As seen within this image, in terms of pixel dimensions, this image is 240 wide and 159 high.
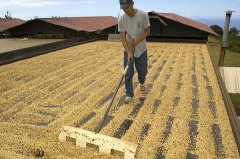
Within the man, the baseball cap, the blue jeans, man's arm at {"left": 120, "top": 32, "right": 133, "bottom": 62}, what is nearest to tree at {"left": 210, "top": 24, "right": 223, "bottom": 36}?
the blue jeans

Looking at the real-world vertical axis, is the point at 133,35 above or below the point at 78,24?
below

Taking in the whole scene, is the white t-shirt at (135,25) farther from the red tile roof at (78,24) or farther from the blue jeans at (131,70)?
the red tile roof at (78,24)

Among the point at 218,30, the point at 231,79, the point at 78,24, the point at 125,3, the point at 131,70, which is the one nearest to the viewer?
the point at 125,3

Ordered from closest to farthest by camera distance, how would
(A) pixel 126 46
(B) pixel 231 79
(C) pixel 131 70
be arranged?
1. (A) pixel 126 46
2. (C) pixel 131 70
3. (B) pixel 231 79

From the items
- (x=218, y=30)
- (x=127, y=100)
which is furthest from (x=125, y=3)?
(x=218, y=30)

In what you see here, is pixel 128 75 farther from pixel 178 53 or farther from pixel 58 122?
pixel 178 53

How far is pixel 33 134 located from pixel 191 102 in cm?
314

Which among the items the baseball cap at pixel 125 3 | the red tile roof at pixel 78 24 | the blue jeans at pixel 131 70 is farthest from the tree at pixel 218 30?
the baseball cap at pixel 125 3

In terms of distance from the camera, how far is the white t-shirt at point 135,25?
16.5ft

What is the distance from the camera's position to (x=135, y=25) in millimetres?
5078

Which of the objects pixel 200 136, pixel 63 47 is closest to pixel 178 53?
pixel 63 47

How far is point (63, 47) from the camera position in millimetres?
12047

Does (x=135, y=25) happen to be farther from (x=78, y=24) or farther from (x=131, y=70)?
(x=78, y=24)

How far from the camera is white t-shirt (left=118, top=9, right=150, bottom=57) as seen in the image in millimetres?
5020
